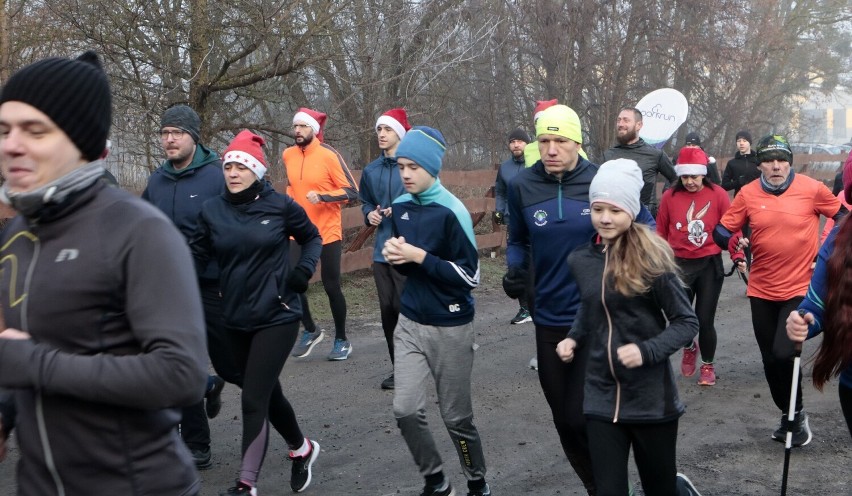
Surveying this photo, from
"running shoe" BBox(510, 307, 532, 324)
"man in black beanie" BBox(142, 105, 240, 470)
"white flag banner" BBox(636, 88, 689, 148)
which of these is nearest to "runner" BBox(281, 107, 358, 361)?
"running shoe" BBox(510, 307, 532, 324)

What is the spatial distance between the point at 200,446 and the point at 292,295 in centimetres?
128

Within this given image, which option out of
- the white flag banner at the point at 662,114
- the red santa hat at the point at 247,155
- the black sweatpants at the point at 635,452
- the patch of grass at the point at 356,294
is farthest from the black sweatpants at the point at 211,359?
the white flag banner at the point at 662,114

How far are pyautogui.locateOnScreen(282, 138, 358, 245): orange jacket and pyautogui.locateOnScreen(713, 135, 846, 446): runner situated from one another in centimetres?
364

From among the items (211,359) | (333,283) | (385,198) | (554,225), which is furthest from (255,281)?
(333,283)

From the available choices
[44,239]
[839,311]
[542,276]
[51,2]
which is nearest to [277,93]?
[51,2]

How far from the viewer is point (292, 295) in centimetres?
561

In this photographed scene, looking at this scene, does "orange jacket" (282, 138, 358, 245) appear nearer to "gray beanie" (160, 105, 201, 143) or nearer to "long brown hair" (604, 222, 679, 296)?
"gray beanie" (160, 105, 201, 143)

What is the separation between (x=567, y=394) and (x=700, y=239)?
3.66m

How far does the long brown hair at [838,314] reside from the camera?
4070 mm

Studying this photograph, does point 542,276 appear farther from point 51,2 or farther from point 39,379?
point 51,2

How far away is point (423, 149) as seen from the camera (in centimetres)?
544

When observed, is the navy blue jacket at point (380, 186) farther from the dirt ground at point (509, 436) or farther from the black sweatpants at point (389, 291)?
the dirt ground at point (509, 436)

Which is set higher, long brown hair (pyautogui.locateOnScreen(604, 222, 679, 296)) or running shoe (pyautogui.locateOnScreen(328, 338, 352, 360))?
long brown hair (pyautogui.locateOnScreen(604, 222, 679, 296))

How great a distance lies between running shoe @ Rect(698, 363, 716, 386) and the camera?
838 cm
